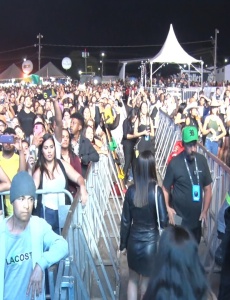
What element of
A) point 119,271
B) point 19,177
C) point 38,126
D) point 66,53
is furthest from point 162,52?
point 66,53

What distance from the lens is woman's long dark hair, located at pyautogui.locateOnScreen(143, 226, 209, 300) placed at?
8.23 ft

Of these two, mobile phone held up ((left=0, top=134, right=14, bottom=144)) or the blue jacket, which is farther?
mobile phone held up ((left=0, top=134, right=14, bottom=144))

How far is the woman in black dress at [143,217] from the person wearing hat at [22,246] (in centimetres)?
128

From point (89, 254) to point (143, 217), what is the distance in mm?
636

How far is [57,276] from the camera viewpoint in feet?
11.0

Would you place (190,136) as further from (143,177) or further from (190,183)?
(143,177)

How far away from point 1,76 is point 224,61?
43.8 meters

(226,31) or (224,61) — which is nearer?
(226,31)

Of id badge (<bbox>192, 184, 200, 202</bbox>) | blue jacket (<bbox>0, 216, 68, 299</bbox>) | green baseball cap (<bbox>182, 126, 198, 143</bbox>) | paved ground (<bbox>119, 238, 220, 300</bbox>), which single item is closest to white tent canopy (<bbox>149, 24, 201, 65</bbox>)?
paved ground (<bbox>119, 238, 220, 300</bbox>)


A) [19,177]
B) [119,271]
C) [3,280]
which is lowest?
[119,271]

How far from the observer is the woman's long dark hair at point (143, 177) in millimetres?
4754

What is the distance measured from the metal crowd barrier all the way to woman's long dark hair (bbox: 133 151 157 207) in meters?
0.55

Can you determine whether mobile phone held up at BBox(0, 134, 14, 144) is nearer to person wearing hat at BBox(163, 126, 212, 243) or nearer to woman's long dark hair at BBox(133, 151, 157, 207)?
woman's long dark hair at BBox(133, 151, 157, 207)

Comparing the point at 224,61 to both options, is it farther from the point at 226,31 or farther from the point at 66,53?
the point at 66,53
